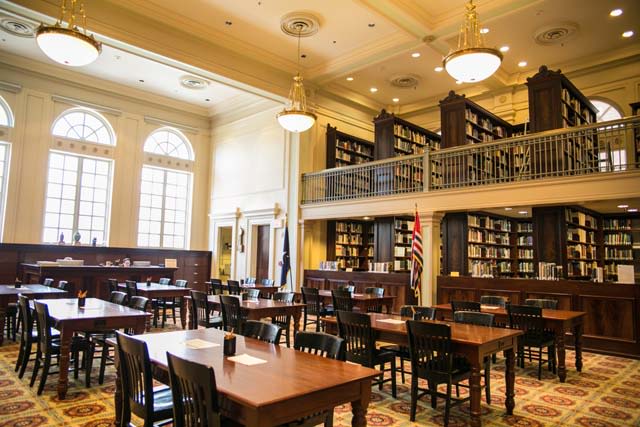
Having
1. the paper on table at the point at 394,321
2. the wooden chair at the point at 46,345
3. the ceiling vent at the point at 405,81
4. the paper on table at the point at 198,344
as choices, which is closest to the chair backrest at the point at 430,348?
the paper on table at the point at 394,321

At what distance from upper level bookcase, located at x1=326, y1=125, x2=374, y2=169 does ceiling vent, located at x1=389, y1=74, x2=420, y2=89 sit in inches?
76.5

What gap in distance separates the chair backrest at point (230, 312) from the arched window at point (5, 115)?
31.9 feet

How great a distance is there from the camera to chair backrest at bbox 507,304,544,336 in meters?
5.52

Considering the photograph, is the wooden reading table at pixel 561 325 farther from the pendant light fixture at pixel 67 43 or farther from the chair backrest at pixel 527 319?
the pendant light fixture at pixel 67 43

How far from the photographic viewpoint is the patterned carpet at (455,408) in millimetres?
4004

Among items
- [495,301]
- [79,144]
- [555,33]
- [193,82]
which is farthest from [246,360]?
[79,144]

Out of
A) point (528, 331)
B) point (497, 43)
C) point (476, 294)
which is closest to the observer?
→ point (528, 331)

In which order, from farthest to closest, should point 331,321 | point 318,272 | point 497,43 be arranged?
point 318,272
point 497,43
point 331,321

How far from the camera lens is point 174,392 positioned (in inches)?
96.8

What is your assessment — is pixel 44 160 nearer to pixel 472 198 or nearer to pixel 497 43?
pixel 472 198

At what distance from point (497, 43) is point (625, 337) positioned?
280 inches

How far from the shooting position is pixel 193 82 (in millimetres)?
13273

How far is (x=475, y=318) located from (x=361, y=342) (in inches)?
57.0

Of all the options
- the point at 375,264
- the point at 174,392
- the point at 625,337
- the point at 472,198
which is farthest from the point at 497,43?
the point at 174,392
